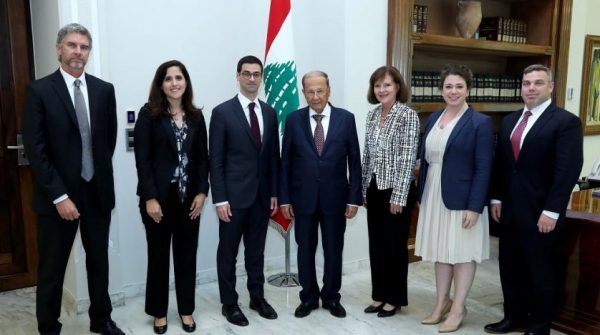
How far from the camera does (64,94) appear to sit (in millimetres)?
2391

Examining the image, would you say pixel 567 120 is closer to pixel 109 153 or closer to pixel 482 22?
pixel 109 153

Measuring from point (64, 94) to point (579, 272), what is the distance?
110 inches

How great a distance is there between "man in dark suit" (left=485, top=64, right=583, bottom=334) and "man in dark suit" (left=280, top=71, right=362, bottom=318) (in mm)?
793

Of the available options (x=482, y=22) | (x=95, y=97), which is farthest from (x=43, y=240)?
(x=482, y=22)

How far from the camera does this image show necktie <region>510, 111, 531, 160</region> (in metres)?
2.54

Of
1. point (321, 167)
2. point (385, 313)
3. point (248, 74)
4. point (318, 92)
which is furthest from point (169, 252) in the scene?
point (385, 313)

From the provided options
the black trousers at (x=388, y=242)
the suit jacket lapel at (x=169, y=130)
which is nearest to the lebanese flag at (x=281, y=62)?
the black trousers at (x=388, y=242)

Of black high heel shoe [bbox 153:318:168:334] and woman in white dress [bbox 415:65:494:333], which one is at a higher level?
woman in white dress [bbox 415:65:494:333]

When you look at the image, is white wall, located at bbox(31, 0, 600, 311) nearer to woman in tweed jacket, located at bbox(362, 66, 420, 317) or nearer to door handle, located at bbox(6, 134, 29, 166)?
door handle, located at bbox(6, 134, 29, 166)

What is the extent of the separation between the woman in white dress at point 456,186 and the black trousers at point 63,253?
172cm

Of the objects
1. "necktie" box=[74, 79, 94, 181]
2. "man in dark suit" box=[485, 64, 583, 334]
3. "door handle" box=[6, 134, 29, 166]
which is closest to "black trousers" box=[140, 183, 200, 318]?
"necktie" box=[74, 79, 94, 181]

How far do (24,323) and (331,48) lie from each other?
2689mm

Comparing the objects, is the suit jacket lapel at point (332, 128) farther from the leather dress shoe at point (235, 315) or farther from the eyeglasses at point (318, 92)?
the leather dress shoe at point (235, 315)

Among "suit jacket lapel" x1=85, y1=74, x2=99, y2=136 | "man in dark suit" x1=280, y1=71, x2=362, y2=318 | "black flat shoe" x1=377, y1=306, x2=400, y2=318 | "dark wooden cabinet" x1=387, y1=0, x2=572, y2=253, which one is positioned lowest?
"black flat shoe" x1=377, y1=306, x2=400, y2=318
